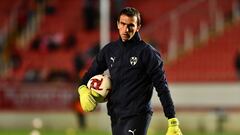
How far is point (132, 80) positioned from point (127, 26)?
0.56 metres

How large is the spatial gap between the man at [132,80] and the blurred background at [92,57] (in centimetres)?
1137

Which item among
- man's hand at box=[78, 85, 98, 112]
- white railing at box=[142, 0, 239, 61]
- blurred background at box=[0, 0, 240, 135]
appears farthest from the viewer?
white railing at box=[142, 0, 239, 61]

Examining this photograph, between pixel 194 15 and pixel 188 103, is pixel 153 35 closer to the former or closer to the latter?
pixel 194 15

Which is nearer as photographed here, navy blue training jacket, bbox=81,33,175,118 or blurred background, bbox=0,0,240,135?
navy blue training jacket, bbox=81,33,175,118

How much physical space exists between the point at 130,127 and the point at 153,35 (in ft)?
58.7

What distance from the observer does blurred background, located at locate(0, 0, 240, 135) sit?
21750mm

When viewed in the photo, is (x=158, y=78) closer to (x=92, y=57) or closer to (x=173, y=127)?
(x=173, y=127)

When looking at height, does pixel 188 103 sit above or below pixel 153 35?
below

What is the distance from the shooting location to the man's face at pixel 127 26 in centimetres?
784

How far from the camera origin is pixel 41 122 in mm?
22547

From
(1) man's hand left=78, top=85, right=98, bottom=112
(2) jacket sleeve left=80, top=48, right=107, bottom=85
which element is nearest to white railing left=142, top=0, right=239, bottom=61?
(2) jacket sleeve left=80, top=48, right=107, bottom=85

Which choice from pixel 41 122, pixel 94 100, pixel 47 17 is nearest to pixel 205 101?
pixel 41 122

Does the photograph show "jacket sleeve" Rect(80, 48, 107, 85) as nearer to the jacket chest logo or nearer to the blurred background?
the jacket chest logo

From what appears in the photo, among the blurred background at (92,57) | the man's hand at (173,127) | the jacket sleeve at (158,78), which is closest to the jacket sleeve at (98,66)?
the jacket sleeve at (158,78)
